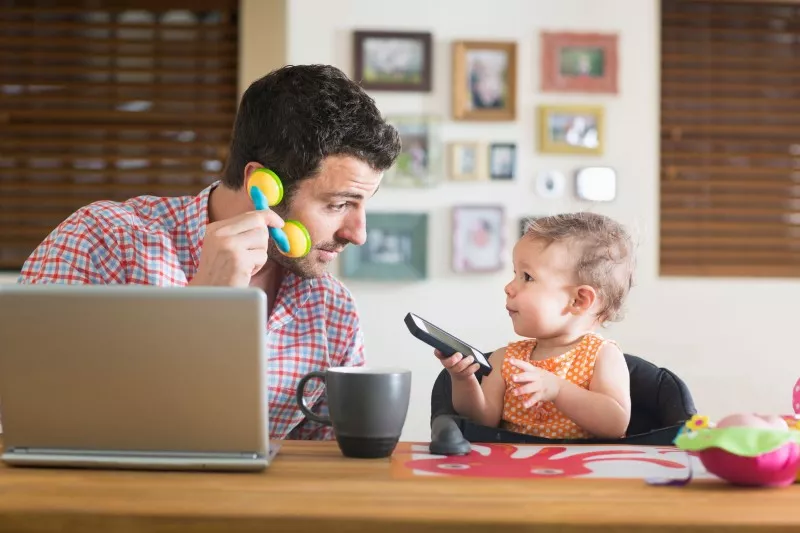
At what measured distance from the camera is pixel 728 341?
3248 millimetres

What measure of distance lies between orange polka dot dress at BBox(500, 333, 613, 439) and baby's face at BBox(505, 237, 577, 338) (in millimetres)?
57

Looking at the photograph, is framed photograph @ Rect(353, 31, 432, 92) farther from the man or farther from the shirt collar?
the shirt collar

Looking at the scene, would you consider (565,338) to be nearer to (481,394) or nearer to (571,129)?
(481,394)

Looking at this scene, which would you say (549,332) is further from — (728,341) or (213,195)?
(728,341)

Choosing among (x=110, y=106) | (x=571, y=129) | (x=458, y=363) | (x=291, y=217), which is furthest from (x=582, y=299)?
(x=110, y=106)

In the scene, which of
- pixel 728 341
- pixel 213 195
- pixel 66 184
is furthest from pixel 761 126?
pixel 66 184

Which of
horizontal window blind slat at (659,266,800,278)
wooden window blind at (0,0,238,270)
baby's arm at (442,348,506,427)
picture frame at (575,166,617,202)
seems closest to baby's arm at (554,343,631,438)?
baby's arm at (442,348,506,427)

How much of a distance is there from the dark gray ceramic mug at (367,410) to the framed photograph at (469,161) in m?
2.17

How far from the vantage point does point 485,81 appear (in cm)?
316

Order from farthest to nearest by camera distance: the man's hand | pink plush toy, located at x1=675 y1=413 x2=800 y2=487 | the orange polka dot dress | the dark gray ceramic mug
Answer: the orange polka dot dress, the man's hand, the dark gray ceramic mug, pink plush toy, located at x1=675 y1=413 x2=800 y2=487

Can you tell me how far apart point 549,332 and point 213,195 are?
2.31ft

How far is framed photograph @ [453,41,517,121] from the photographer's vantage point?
3.15 m

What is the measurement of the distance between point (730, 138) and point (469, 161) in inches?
40.0

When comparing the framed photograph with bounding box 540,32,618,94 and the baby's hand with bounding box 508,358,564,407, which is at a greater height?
the framed photograph with bounding box 540,32,618,94
